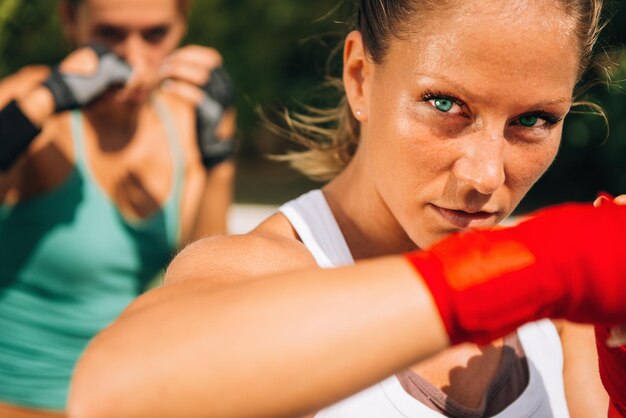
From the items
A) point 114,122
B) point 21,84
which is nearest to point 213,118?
point 114,122

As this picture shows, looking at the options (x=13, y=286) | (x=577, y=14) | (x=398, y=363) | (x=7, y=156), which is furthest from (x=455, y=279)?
(x=13, y=286)

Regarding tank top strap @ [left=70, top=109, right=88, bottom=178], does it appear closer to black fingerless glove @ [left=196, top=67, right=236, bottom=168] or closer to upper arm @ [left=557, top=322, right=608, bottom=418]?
black fingerless glove @ [left=196, top=67, right=236, bottom=168]

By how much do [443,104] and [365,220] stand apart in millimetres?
424

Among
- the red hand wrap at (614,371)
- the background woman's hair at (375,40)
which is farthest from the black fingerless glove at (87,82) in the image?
the red hand wrap at (614,371)

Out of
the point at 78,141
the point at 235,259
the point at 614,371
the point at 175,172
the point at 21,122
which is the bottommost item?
the point at 175,172

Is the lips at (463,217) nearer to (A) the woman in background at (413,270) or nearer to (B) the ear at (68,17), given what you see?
(A) the woman in background at (413,270)

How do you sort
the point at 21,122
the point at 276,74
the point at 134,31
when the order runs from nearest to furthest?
the point at 21,122 < the point at 134,31 < the point at 276,74

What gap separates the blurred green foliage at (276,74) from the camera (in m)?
7.56

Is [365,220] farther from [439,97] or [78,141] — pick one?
[78,141]

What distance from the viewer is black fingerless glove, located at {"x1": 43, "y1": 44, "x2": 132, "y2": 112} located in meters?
2.99

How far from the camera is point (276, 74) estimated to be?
369 inches

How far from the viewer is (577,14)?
4.75 feet

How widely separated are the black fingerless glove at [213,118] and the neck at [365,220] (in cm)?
189

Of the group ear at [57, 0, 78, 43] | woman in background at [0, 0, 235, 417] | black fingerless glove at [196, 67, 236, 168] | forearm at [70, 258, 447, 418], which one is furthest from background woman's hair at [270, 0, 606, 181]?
ear at [57, 0, 78, 43]
